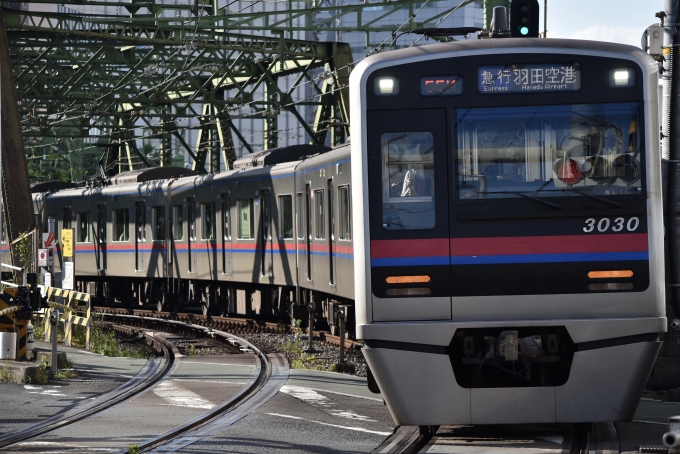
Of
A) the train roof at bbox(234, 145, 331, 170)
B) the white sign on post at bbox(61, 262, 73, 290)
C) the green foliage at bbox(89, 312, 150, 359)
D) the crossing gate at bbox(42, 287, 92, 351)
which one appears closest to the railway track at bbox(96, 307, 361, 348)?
the green foliage at bbox(89, 312, 150, 359)

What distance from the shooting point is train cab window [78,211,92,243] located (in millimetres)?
27847

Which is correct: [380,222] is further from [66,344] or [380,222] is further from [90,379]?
[66,344]

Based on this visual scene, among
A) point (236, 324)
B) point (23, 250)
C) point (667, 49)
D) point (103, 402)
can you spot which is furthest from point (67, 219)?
point (667, 49)

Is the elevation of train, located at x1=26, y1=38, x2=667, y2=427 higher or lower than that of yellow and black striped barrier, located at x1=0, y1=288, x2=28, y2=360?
higher

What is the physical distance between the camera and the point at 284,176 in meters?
18.7

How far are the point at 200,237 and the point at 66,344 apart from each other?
6.95m

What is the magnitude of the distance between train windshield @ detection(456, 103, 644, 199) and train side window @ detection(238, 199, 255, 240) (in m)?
13.3

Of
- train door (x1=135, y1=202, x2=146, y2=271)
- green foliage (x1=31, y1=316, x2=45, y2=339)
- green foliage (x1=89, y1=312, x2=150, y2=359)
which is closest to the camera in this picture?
green foliage (x1=89, y1=312, x2=150, y2=359)

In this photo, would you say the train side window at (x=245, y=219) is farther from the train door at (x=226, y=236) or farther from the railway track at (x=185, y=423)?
the railway track at (x=185, y=423)

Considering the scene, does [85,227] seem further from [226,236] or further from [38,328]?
[38,328]

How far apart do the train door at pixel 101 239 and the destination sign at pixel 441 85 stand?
2034 centimetres

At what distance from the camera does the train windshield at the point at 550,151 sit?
7.49 meters

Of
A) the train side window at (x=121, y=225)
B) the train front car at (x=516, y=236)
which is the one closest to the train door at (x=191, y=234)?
the train side window at (x=121, y=225)

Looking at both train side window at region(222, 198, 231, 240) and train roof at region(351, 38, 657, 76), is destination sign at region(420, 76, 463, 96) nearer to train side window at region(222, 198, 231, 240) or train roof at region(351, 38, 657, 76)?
train roof at region(351, 38, 657, 76)
